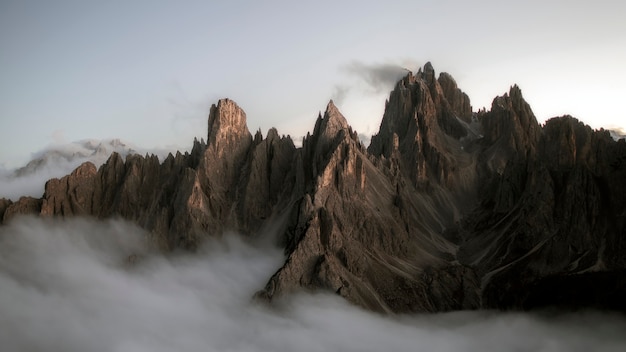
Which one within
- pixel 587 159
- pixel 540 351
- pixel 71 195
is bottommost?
pixel 540 351

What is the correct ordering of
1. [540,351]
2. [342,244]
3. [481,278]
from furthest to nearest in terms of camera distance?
[481,278] < [342,244] < [540,351]

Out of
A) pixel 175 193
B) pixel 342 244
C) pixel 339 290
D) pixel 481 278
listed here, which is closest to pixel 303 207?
pixel 342 244

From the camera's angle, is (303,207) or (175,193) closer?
(303,207)

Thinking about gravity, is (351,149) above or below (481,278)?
above

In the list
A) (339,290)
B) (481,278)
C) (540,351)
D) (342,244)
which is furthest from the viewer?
(481,278)

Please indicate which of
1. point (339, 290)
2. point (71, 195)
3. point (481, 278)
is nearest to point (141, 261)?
point (71, 195)

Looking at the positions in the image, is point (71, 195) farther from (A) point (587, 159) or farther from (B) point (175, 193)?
(A) point (587, 159)

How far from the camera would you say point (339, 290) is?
156 metres

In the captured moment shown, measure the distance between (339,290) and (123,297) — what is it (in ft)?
173

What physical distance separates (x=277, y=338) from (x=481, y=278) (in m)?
68.5

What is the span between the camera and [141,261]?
591 feet

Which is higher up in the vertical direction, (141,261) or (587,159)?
(587,159)

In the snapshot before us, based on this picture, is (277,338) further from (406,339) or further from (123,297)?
(123,297)

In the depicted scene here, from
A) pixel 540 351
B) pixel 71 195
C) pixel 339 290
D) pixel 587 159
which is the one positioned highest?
pixel 587 159
